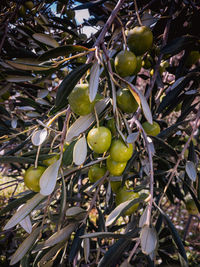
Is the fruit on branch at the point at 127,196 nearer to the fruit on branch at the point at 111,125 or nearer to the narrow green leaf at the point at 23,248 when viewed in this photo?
the fruit on branch at the point at 111,125

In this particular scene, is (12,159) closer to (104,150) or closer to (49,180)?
(49,180)

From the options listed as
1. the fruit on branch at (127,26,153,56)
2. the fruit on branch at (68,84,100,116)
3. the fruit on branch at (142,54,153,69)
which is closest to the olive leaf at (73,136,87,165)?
the fruit on branch at (68,84,100,116)

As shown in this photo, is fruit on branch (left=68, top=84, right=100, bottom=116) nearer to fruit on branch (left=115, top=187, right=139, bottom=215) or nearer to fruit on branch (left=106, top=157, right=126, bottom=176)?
fruit on branch (left=106, top=157, right=126, bottom=176)

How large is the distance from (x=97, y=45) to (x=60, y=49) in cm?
12

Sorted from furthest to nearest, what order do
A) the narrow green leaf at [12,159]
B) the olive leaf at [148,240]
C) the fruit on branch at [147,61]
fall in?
the fruit on branch at [147,61] → the narrow green leaf at [12,159] → the olive leaf at [148,240]

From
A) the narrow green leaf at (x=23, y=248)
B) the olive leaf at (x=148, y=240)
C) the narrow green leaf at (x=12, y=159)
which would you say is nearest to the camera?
the olive leaf at (x=148, y=240)

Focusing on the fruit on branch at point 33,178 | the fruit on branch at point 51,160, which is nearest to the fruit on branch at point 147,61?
the fruit on branch at point 51,160

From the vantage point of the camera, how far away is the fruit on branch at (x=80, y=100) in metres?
0.71

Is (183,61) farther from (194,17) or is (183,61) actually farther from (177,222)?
(177,222)

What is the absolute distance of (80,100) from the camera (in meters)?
0.71

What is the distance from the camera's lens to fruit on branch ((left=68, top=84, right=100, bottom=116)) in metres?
0.71

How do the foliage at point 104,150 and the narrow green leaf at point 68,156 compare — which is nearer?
the foliage at point 104,150

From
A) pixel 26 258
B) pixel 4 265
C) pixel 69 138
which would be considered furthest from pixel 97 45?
pixel 4 265

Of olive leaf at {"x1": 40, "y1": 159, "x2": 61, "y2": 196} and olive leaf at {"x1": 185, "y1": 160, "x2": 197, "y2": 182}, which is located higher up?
olive leaf at {"x1": 40, "y1": 159, "x2": 61, "y2": 196}
